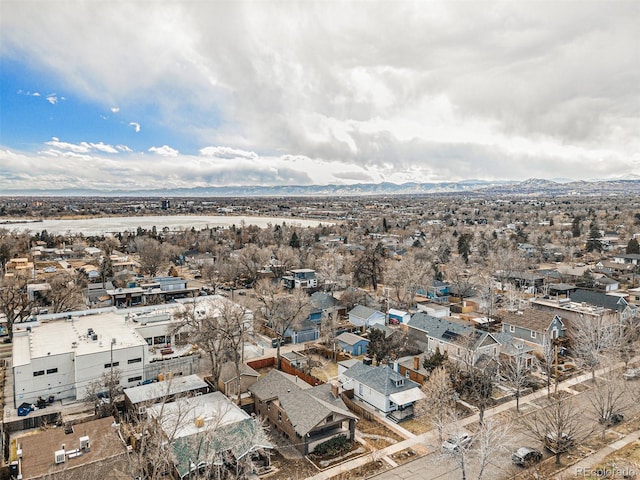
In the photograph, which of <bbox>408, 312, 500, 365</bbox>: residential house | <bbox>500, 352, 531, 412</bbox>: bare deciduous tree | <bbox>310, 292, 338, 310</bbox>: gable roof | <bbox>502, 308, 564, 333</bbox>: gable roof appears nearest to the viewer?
<bbox>500, 352, 531, 412</bbox>: bare deciduous tree

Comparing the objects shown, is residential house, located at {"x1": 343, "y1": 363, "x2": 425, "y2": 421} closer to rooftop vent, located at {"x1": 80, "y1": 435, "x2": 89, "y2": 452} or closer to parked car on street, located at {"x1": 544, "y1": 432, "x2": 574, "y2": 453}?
parked car on street, located at {"x1": 544, "y1": 432, "x2": 574, "y2": 453}

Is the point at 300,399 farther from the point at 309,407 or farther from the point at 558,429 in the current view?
the point at 558,429

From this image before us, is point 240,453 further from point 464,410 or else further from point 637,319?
point 637,319

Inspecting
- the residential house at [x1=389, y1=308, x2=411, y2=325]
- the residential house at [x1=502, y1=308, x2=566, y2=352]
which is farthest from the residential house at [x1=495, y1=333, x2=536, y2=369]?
the residential house at [x1=389, y1=308, x2=411, y2=325]

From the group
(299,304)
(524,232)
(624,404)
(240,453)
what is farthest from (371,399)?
(524,232)

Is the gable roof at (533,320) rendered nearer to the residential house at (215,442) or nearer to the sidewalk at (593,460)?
the sidewalk at (593,460)

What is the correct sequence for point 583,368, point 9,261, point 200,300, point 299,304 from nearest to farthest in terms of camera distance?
point 583,368 < point 299,304 < point 200,300 < point 9,261

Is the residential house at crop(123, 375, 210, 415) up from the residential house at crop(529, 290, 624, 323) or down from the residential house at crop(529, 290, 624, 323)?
down
